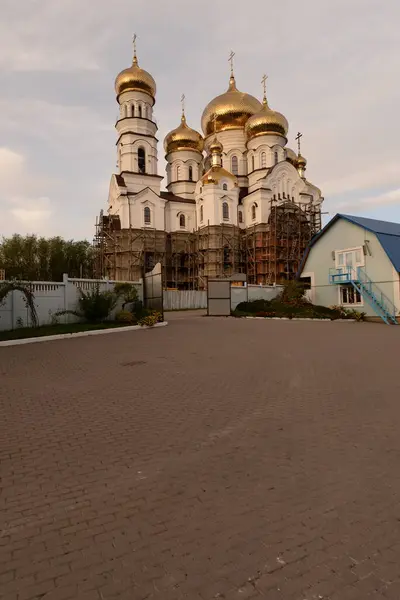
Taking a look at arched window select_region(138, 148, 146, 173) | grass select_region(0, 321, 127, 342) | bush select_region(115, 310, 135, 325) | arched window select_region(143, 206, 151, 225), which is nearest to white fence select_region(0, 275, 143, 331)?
grass select_region(0, 321, 127, 342)

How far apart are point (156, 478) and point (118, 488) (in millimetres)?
347

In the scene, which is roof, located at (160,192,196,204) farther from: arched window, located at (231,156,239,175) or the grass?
the grass

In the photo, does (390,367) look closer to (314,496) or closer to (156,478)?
(314,496)

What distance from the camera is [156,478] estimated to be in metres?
3.39

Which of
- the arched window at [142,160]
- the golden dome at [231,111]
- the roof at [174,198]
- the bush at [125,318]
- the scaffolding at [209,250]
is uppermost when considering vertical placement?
the golden dome at [231,111]

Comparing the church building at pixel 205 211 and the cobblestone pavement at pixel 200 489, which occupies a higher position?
the church building at pixel 205 211

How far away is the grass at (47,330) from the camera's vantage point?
12.9 meters

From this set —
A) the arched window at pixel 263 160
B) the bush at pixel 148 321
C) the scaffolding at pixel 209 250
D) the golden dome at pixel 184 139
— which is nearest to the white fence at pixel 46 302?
the bush at pixel 148 321

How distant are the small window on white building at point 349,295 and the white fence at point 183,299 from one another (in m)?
14.3

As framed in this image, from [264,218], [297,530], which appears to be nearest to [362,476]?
[297,530]

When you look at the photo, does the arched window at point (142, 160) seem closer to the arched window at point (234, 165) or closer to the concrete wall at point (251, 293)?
the arched window at point (234, 165)

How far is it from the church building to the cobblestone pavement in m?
35.5

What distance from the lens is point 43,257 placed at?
165ft

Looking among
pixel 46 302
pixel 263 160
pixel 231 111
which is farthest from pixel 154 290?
pixel 231 111
